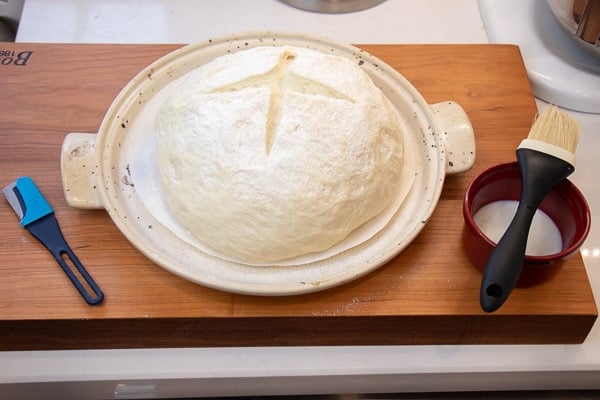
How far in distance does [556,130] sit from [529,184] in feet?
0.29

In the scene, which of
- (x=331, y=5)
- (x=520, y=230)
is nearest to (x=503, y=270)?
(x=520, y=230)

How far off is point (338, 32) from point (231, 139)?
58 cm

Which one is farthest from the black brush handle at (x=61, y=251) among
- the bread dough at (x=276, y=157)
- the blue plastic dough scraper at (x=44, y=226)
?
the bread dough at (x=276, y=157)

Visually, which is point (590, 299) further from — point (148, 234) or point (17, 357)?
point (17, 357)

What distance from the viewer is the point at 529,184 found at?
0.79 meters

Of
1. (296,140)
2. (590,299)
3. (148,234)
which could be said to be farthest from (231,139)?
(590,299)

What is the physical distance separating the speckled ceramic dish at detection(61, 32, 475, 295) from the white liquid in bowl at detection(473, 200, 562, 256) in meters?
0.08

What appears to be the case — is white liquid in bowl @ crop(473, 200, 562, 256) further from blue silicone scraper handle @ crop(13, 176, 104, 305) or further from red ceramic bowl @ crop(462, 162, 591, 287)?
blue silicone scraper handle @ crop(13, 176, 104, 305)

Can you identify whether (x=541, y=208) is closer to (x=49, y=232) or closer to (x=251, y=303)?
(x=251, y=303)

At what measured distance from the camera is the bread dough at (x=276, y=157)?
814mm

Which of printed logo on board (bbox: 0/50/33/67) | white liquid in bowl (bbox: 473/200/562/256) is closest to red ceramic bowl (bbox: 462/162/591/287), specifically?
white liquid in bowl (bbox: 473/200/562/256)

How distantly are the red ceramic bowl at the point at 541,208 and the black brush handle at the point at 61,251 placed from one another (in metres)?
0.53

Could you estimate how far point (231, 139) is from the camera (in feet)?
2.72

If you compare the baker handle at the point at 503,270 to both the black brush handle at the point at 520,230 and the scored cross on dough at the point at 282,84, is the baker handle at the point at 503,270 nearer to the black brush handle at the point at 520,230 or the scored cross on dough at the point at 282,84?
the black brush handle at the point at 520,230
